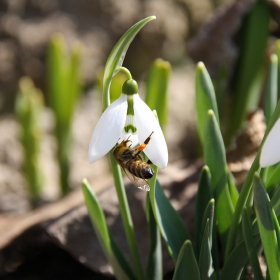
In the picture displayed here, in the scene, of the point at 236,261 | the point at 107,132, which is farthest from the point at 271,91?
the point at 107,132

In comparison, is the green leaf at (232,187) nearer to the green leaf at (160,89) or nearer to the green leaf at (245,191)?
the green leaf at (245,191)

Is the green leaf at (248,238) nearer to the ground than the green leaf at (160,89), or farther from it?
nearer to the ground

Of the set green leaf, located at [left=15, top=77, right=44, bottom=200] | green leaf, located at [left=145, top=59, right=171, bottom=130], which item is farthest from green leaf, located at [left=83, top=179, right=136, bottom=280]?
green leaf, located at [left=15, top=77, right=44, bottom=200]

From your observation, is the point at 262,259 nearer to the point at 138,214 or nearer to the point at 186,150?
the point at 138,214

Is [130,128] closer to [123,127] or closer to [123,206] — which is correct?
[123,127]

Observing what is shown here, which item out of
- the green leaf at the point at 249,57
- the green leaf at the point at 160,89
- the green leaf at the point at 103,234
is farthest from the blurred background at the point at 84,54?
the green leaf at the point at 103,234
